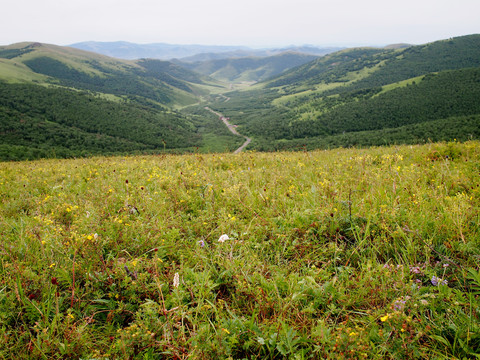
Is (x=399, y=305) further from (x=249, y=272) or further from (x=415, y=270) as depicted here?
(x=249, y=272)

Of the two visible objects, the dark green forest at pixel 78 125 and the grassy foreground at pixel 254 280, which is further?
the dark green forest at pixel 78 125

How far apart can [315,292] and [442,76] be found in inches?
8539

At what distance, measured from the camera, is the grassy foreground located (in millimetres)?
2000

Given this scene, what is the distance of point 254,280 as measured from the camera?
8.77ft

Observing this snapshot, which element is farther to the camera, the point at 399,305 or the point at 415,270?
the point at 415,270

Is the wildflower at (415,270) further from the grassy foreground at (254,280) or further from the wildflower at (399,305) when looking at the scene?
the wildflower at (399,305)

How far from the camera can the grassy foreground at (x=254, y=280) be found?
6.56ft

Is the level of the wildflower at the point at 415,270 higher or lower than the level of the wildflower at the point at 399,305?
lower

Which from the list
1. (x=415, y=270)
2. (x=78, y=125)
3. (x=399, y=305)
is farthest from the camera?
(x=78, y=125)

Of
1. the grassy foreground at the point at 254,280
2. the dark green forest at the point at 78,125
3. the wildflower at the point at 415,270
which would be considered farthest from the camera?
the dark green forest at the point at 78,125

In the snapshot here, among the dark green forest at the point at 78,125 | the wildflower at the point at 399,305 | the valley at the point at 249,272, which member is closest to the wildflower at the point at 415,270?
the valley at the point at 249,272

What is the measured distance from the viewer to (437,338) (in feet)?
6.23

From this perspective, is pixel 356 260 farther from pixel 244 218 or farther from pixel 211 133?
pixel 211 133

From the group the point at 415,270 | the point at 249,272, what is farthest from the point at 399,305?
the point at 249,272
